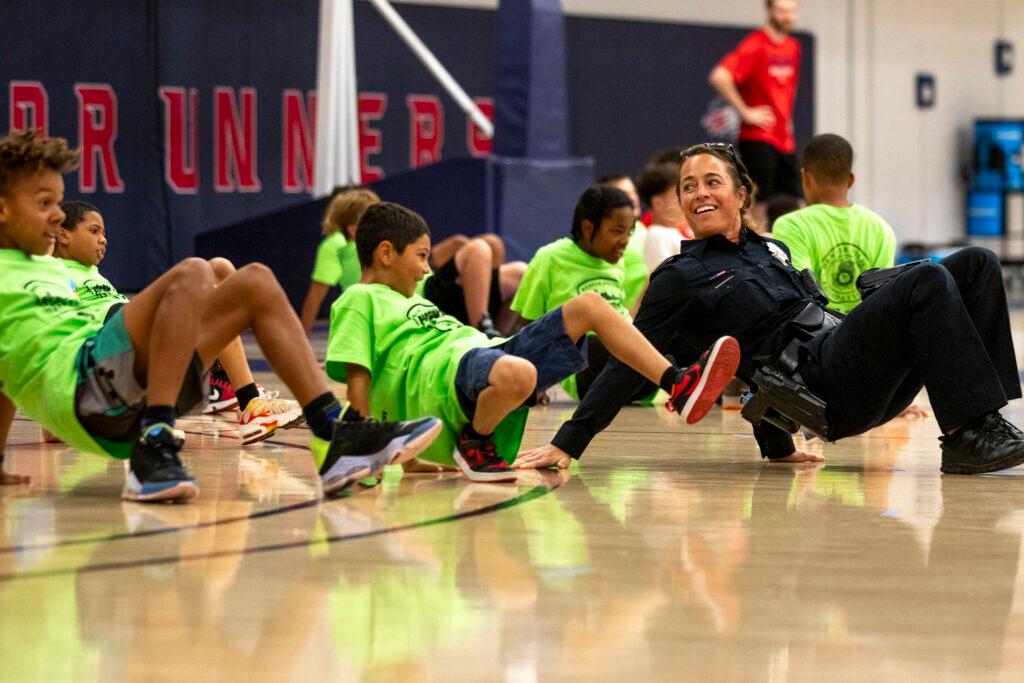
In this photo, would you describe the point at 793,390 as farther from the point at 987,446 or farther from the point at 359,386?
the point at 359,386

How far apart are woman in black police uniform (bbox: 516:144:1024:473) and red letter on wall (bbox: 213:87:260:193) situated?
25.1 feet

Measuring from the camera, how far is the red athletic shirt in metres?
8.59

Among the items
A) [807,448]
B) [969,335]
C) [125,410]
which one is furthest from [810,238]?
[125,410]

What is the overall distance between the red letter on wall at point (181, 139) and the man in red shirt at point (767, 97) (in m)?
4.11

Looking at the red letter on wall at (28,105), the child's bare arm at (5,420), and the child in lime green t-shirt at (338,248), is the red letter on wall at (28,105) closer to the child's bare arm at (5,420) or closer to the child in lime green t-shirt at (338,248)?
the child in lime green t-shirt at (338,248)

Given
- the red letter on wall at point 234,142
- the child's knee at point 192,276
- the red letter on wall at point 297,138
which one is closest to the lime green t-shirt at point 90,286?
the child's knee at point 192,276

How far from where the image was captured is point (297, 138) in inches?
452

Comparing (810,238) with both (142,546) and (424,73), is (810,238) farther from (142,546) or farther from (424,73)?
(424,73)

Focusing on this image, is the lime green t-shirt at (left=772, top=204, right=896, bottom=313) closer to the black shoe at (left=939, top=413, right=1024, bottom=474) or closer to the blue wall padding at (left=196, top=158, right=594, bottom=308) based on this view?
the black shoe at (left=939, top=413, right=1024, bottom=474)

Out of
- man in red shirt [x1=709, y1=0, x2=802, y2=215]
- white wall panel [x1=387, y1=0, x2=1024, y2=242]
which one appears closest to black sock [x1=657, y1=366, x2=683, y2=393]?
man in red shirt [x1=709, y1=0, x2=802, y2=215]

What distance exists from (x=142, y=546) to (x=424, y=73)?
378 inches

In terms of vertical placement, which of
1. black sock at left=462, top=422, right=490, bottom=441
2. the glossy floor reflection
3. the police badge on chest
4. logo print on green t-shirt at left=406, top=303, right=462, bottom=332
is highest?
the police badge on chest

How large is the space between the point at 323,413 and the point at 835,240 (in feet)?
8.04

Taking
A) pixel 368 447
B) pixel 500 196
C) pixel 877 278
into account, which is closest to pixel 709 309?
pixel 877 278
